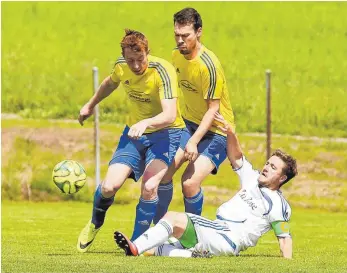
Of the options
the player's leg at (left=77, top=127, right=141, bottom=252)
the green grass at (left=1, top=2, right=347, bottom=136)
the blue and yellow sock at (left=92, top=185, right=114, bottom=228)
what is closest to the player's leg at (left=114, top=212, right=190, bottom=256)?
the player's leg at (left=77, top=127, right=141, bottom=252)

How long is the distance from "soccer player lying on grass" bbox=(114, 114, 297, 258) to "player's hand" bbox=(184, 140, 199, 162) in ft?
1.87

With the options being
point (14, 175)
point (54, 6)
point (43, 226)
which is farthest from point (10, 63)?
point (43, 226)

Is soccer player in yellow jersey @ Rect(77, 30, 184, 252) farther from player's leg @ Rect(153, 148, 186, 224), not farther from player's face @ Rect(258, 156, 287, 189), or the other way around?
player's face @ Rect(258, 156, 287, 189)

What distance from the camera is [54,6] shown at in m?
32.2

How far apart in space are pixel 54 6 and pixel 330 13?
6.97 m

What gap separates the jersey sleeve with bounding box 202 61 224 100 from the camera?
12625 mm

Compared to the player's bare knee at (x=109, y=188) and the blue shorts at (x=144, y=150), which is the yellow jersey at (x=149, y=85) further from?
the player's bare knee at (x=109, y=188)

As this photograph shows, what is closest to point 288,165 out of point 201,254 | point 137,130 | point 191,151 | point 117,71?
point 191,151

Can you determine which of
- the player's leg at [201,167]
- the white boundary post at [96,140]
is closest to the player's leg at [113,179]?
the player's leg at [201,167]

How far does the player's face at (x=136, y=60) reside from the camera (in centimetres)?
1215

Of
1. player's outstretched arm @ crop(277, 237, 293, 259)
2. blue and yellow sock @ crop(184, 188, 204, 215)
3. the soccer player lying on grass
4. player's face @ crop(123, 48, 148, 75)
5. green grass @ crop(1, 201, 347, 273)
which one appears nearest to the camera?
green grass @ crop(1, 201, 347, 273)

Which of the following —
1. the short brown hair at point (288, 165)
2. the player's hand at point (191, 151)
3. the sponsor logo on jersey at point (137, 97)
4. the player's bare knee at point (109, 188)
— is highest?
the sponsor logo on jersey at point (137, 97)

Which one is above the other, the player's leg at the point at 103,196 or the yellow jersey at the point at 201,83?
the yellow jersey at the point at 201,83

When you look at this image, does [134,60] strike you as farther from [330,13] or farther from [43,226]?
[330,13]
